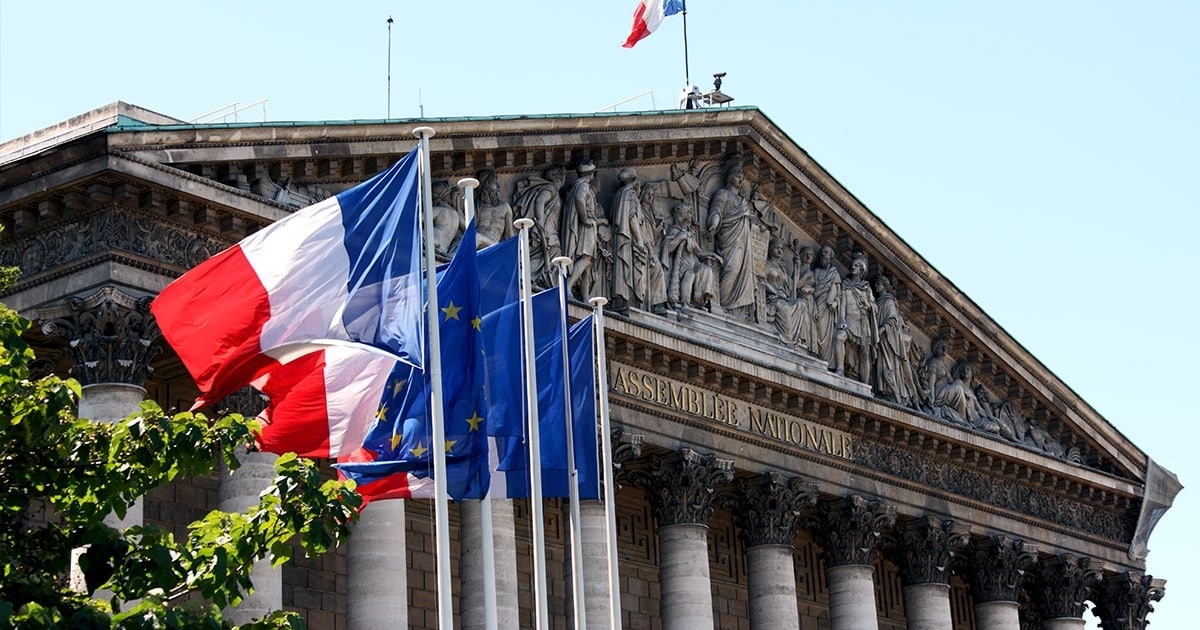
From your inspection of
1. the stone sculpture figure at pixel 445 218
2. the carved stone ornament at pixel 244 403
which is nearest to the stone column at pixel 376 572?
the carved stone ornament at pixel 244 403

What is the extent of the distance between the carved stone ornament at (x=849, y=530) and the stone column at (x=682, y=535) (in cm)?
415

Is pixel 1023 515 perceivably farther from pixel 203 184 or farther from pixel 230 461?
pixel 230 461

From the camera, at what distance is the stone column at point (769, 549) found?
37.5m

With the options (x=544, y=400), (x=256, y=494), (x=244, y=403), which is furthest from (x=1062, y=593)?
(x=544, y=400)

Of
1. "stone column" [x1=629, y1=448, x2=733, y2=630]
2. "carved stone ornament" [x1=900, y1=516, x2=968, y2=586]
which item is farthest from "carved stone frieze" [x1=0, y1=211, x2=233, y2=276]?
"carved stone ornament" [x1=900, y1=516, x2=968, y2=586]

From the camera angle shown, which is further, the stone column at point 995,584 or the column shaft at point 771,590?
the stone column at point 995,584

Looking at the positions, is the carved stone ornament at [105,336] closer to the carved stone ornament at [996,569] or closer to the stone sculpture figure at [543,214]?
the stone sculpture figure at [543,214]

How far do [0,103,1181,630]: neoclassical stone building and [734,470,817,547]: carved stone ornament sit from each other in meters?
0.05

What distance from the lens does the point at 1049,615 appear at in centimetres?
4597

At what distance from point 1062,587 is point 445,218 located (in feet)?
64.8

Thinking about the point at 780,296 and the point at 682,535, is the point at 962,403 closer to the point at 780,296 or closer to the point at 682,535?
the point at 780,296

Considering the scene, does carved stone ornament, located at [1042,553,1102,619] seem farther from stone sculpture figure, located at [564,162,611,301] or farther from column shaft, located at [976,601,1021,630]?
stone sculpture figure, located at [564,162,611,301]

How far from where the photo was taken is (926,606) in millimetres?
41469

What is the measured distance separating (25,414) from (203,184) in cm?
1188
